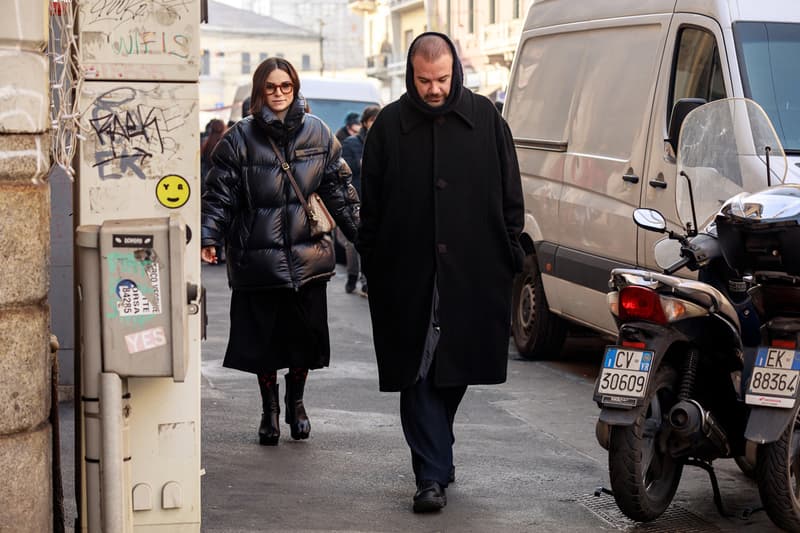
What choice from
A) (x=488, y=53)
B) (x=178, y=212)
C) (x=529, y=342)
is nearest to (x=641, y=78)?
(x=529, y=342)

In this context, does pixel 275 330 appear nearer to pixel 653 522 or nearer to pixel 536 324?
pixel 653 522

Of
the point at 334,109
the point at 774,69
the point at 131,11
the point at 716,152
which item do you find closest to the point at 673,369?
the point at 716,152

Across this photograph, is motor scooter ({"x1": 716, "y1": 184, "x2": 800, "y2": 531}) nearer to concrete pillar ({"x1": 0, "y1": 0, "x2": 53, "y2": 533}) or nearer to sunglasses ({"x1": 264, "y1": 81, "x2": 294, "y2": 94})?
sunglasses ({"x1": 264, "y1": 81, "x2": 294, "y2": 94})

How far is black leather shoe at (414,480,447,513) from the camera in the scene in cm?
585

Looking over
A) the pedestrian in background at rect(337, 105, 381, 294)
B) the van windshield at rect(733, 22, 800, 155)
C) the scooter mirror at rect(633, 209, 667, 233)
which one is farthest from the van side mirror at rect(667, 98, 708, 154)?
the pedestrian in background at rect(337, 105, 381, 294)

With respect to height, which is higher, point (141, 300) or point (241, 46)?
point (241, 46)

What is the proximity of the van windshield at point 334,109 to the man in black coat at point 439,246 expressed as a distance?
17.6m

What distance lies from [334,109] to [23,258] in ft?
63.9

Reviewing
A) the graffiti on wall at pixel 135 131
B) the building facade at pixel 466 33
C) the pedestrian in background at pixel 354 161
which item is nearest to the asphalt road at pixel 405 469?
the graffiti on wall at pixel 135 131

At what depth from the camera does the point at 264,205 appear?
7.02 m

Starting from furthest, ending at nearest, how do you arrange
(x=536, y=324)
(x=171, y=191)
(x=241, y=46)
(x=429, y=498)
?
1. (x=241, y=46)
2. (x=536, y=324)
3. (x=429, y=498)
4. (x=171, y=191)

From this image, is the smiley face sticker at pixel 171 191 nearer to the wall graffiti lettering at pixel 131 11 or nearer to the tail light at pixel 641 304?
the wall graffiti lettering at pixel 131 11

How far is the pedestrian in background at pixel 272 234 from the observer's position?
7004 millimetres

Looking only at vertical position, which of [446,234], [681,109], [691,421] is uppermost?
[681,109]
